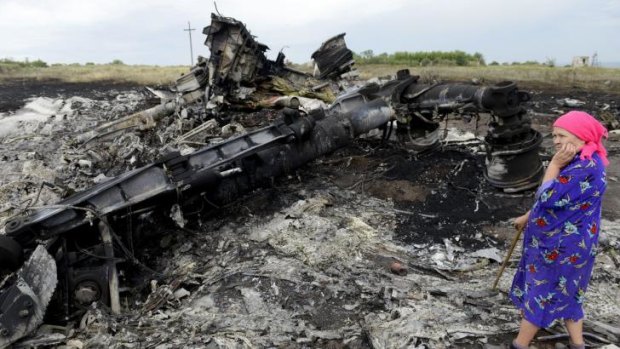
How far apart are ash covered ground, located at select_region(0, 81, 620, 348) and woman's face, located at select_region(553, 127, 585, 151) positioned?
5.14 ft

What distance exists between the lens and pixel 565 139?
277 cm

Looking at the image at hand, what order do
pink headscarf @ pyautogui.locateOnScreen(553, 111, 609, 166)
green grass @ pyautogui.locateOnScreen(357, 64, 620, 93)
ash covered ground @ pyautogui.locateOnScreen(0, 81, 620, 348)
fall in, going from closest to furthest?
pink headscarf @ pyautogui.locateOnScreen(553, 111, 609, 166), ash covered ground @ pyautogui.locateOnScreen(0, 81, 620, 348), green grass @ pyautogui.locateOnScreen(357, 64, 620, 93)

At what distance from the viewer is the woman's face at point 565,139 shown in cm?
274

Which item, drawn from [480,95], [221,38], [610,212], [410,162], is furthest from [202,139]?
[610,212]

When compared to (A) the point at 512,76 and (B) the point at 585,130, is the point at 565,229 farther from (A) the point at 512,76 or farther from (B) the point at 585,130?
(A) the point at 512,76

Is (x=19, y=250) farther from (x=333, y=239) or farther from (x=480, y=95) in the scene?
(x=480, y=95)

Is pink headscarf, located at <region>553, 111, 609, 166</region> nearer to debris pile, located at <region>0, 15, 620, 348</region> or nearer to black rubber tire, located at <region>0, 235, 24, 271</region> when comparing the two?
debris pile, located at <region>0, 15, 620, 348</region>

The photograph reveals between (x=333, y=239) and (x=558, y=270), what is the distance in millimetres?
2650

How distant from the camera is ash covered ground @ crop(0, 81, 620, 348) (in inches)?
144

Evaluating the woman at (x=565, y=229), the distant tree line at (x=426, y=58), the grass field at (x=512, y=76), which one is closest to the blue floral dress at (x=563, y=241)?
the woman at (x=565, y=229)

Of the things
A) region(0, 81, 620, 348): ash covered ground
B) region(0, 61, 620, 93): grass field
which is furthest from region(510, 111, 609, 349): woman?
region(0, 61, 620, 93): grass field

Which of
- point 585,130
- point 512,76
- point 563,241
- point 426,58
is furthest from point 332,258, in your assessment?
point 426,58

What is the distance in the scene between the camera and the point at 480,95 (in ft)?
19.1

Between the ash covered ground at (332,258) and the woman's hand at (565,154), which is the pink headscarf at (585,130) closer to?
the woman's hand at (565,154)
